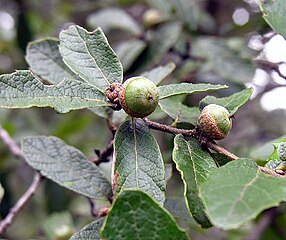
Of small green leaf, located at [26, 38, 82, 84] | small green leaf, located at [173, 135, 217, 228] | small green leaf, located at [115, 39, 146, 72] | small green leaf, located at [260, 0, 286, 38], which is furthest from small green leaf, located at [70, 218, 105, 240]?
small green leaf, located at [115, 39, 146, 72]

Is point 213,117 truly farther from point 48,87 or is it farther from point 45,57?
point 45,57

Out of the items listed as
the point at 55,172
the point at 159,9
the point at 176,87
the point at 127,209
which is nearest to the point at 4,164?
the point at 159,9

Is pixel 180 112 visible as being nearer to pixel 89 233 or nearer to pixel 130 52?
pixel 89 233

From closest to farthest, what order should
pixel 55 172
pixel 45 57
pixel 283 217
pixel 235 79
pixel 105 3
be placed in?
pixel 55 172
pixel 45 57
pixel 235 79
pixel 283 217
pixel 105 3

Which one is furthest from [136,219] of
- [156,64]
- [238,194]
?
[156,64]

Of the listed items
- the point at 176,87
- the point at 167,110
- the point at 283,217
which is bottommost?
the point at 283,217

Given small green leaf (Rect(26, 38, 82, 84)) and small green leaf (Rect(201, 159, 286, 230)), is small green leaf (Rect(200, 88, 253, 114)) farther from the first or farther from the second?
small green leaf (Rect(26, 38, 82, 84))
